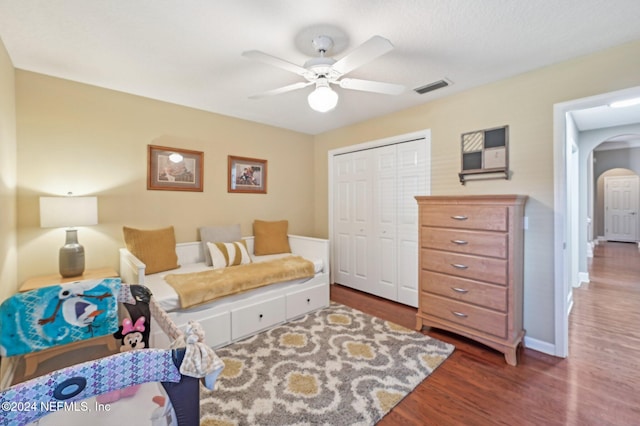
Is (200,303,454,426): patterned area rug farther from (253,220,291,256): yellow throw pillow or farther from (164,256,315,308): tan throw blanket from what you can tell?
(253,220,291,256): yellow throw pillow

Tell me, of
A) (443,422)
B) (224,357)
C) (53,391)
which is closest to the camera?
(53,391)

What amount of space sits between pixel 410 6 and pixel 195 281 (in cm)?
257

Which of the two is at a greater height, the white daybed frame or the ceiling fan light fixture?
the ceiling fan light fixture

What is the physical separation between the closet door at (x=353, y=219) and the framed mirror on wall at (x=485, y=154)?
126cm

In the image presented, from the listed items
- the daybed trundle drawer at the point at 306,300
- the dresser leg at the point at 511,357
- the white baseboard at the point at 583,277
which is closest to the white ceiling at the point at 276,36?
the daybed trundle drawer at the point at 306,300

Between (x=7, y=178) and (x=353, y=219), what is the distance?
3.49 meters

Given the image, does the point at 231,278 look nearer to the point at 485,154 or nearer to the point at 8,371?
the point at 8,371

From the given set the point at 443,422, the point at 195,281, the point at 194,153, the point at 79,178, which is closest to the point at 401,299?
the point at 443,422

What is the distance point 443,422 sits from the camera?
1594 millimetres

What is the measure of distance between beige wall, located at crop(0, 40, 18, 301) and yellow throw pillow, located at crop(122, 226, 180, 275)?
29.8 inches

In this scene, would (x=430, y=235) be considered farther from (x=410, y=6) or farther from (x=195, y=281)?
(x=195, y=281)

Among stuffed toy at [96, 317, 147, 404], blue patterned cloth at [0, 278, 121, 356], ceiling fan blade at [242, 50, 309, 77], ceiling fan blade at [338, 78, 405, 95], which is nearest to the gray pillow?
stuffed toy at [96, 317, 147, 404]

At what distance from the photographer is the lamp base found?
7.67 ft

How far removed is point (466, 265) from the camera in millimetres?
2398
